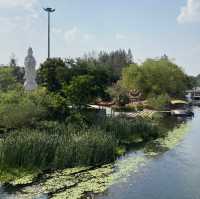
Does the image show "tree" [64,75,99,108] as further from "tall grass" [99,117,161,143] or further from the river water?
the river water

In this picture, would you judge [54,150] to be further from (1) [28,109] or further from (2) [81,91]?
(2) [81,91]

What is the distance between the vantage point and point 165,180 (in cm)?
1669

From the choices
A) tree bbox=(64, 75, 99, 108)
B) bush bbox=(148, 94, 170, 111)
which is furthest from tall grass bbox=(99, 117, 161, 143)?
bush bbox=(148, 94, 170, 111)

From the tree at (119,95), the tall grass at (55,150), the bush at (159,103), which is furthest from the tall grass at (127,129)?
the tree at (119,95)

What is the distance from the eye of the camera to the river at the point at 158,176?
14508 millimetres

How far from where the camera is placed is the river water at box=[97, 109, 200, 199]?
14500 millimetres

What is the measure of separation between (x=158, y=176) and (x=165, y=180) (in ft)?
2.22

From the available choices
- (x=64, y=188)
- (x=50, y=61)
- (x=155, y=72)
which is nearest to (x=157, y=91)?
(x=155, y=72)

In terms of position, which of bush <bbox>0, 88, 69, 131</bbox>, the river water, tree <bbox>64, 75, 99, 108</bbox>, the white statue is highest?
the white statue

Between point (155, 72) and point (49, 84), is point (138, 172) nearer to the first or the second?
point (49, 84)

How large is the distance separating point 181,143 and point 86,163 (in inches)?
422

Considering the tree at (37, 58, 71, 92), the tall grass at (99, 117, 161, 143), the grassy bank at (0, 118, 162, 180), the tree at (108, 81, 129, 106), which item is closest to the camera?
the grassy bank at (0, 118, 162, 180)

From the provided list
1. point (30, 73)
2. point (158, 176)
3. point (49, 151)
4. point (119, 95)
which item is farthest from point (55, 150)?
point (119, 95)

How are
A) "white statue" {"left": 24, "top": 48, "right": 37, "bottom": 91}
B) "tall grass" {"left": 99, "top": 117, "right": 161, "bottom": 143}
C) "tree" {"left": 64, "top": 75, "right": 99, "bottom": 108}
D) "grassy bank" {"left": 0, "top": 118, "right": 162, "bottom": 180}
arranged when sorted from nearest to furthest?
"grassy bank" {"left": 0, "top": 118, "right": 162, "bottom": 180} → "tall grass" {"left": 99, "top": 117, "right": 161, "bottom": 143} → "tree" {"left": 64, "top": 75, "right": 99, "bottom": 108} → "white statue" {"left": 24, "top": 48, "right": 37, "bottom": 91}
